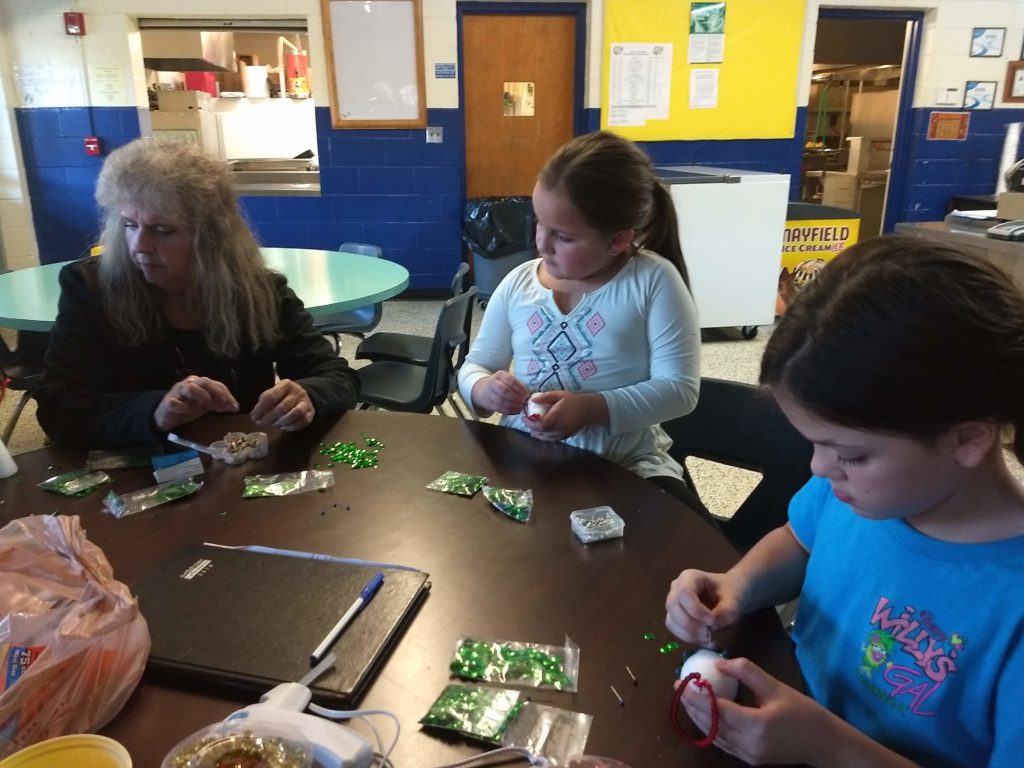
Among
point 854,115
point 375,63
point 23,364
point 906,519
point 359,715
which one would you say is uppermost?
point 375,63

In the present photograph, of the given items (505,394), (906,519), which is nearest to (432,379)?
(505,394)

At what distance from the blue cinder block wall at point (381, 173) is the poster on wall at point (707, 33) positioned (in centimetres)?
62

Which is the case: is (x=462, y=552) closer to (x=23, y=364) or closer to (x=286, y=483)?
(x=286, y=483)

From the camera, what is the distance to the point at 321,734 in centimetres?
61

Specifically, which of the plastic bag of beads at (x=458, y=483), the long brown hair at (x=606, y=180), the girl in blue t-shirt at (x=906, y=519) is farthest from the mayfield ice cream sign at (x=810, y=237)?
the girl in blue t-shirt at (x=906, y=519)

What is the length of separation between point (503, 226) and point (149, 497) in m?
4.55

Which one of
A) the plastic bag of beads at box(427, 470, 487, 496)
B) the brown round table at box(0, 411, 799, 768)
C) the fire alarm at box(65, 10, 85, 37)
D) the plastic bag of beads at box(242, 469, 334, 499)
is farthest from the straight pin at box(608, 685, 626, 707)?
the fire alarm at box(65, 10, 85, 37)

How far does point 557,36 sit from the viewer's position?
18.5 feet

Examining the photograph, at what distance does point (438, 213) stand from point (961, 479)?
17.6 ft

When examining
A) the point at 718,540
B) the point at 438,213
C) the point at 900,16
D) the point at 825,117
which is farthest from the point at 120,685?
the point at 825,117

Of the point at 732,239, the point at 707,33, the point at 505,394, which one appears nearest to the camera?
the point at 505,394

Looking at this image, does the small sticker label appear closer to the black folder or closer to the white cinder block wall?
the black folder

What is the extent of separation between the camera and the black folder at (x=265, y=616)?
738mm

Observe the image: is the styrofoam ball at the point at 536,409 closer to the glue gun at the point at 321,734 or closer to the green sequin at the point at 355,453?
the green sequin at the point at 355,453
